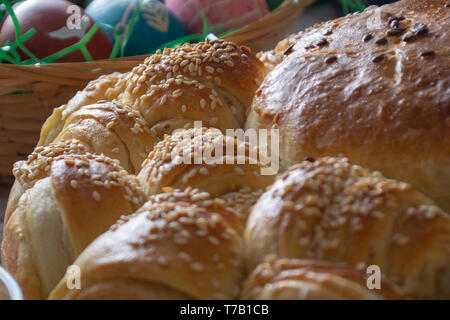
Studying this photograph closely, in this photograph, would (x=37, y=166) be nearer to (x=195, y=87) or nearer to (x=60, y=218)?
(x=60, y=218)

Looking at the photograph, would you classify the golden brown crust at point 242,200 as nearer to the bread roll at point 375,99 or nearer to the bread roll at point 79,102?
the bread roll at point 375,99

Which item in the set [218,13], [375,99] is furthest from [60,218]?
[218,13]

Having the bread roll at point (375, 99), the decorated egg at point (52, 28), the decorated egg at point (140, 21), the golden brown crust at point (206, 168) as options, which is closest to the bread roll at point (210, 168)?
the golden brown crust at point (206, 168)

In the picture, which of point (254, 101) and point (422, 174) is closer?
point (422, 174)

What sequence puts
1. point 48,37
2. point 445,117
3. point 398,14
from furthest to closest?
point 48,37
point 398,14
point 445,117
